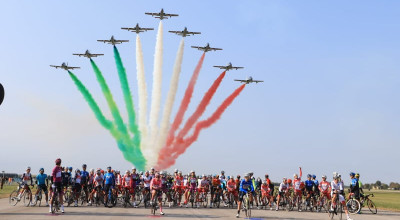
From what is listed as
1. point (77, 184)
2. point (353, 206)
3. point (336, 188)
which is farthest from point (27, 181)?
point (353, 206)

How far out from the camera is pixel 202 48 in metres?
55.2

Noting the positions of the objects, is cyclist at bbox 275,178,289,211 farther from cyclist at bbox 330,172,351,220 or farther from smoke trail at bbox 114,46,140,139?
smoke trail at bbox 114,46,140,139

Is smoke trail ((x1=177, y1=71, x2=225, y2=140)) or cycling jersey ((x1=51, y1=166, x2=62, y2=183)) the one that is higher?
smoke trail ((x1=177, y1=71, x2=225, y2=140))

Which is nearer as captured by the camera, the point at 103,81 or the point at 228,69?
the point at 103,81

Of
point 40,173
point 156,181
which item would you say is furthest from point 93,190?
point 156,181

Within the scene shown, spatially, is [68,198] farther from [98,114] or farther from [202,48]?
[202,48]

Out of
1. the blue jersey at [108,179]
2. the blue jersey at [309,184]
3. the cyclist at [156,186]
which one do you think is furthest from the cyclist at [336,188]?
the blue jersey at [108,179]

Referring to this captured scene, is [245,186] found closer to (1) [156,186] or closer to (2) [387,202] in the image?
(1) [156,186]

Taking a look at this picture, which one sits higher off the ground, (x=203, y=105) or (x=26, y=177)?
(x=203, y=105)

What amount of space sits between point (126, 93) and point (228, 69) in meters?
13.7

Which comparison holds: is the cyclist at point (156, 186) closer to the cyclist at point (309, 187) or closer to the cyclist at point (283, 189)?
the cyclist at point (283, 189)

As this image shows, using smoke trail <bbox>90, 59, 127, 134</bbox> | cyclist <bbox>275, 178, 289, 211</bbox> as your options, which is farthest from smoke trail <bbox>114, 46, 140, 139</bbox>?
cyclist <bbox>275, 178, 289, 211</bbox>

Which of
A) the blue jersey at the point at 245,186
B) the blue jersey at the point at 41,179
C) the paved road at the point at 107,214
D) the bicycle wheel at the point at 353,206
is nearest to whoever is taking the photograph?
the paved road at the point at 107,214

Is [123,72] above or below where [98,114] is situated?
above
